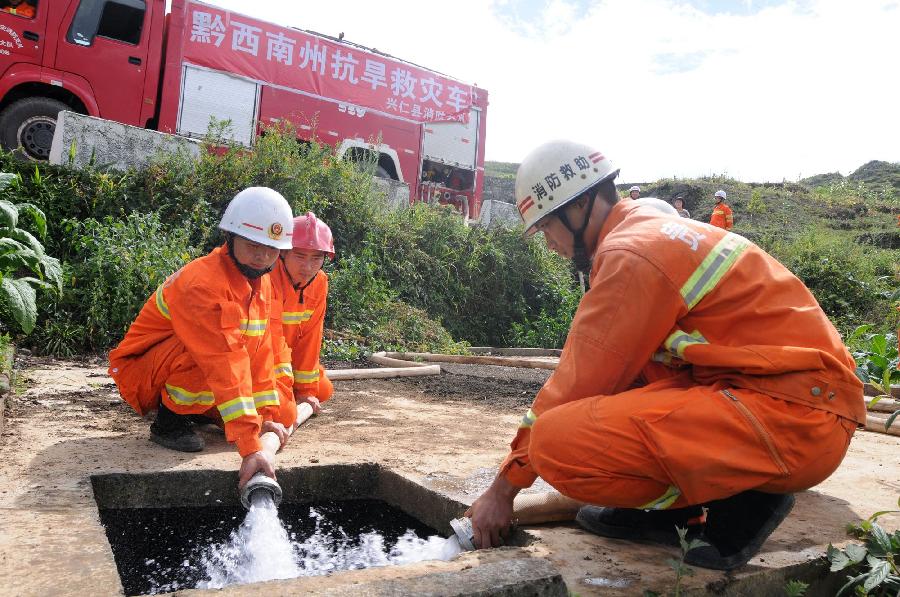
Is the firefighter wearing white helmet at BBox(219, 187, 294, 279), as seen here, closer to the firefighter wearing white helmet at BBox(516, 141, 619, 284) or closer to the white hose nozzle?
the white hose nozzle

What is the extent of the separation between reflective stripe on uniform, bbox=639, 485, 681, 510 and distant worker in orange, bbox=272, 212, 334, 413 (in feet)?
8.25

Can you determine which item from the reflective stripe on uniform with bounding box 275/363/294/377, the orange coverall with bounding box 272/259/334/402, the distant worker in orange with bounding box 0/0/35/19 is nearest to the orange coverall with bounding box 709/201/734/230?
the orange coverall with bounding box 272/259/334/402

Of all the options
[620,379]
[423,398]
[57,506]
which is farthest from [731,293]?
[423,398]

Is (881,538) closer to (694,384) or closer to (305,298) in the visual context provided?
(694,384)

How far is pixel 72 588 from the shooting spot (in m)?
1.76

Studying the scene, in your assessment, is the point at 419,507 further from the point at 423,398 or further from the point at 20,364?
the point at 20,364

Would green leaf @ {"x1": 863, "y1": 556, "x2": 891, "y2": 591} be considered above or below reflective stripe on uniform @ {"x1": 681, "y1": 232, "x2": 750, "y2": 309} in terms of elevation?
below

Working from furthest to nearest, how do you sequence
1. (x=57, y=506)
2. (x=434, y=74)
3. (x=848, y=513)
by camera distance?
Answer: 1. (x=434, y=74)
2. (x=848, y=513)
3. (x=57, y=506)

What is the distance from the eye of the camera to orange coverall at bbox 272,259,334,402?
13.8 ft

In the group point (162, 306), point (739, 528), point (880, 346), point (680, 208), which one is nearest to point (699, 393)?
point (739, 528)

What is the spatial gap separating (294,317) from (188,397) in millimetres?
969

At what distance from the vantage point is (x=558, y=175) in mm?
2402

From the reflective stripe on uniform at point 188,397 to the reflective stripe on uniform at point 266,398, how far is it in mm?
230

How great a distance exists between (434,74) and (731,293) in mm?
11743
